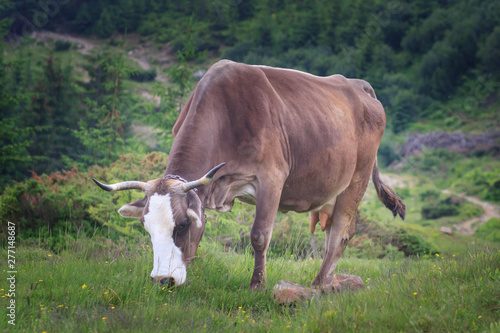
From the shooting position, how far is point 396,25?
124 feet

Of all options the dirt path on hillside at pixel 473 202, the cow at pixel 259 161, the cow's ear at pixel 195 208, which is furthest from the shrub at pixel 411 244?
the cow's ear at pixel 195 208

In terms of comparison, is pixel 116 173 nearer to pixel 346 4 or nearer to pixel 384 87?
pixel 384 87

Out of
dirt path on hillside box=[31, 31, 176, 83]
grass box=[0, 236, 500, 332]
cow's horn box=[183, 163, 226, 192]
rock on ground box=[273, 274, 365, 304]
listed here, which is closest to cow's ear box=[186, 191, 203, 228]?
cow's horn box=[183, 163, 226, 192]

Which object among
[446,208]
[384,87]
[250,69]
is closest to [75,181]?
[250,69]

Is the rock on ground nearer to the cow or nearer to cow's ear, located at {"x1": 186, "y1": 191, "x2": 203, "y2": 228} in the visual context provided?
the cow

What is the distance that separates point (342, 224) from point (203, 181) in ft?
8.90

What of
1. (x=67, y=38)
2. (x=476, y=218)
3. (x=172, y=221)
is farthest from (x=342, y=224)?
(x=67, y=38)

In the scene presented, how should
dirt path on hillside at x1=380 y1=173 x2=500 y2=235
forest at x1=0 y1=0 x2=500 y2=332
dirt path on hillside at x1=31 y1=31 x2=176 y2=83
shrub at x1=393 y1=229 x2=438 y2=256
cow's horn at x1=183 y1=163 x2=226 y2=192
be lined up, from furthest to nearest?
dirt path on hillside at x1=31 y1=31 x2=176 y2=83 < dirt path on hillside at x1=380 y1=173 x2=500 y2=235 < shrub at x1=393 y1=229 x2=438 y2=256 < cow's horn at x1=183 y1=163 x2=226 y2=192 < forest at x1=0 y1=0 x2=500 y2=332

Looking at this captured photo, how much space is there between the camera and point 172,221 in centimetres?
441

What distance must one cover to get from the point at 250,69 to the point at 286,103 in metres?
0.61

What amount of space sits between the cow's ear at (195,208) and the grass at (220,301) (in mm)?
686

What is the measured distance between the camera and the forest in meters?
4.07

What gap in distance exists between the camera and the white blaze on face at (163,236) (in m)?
4.38

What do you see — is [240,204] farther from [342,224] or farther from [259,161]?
[259,161]
